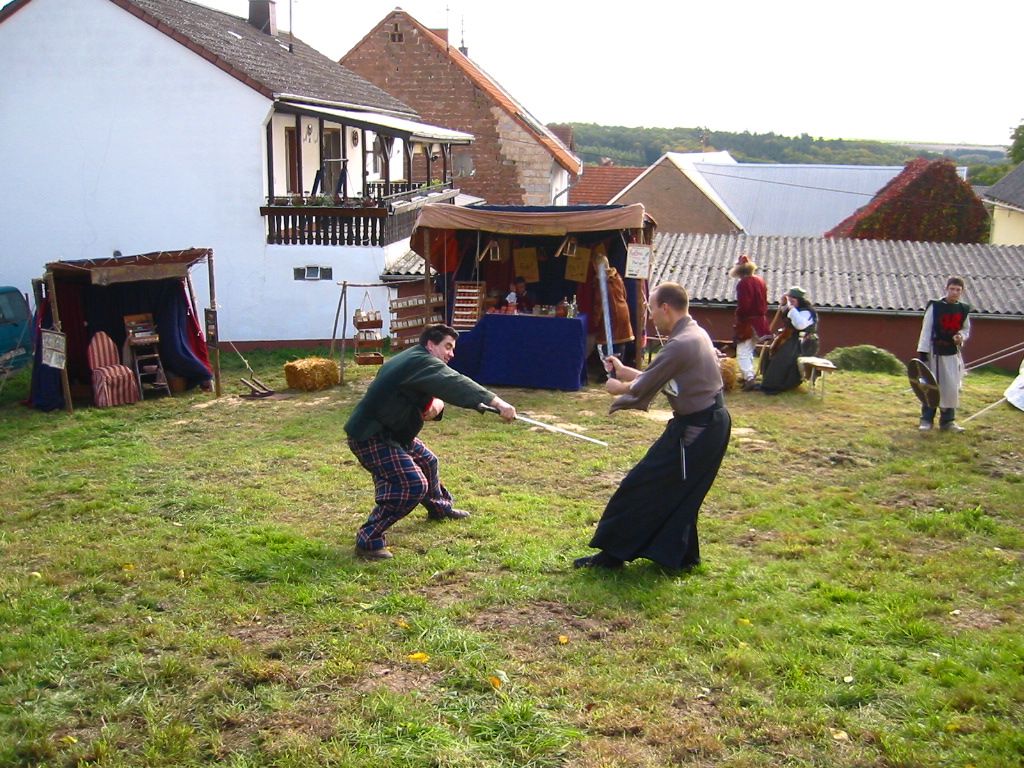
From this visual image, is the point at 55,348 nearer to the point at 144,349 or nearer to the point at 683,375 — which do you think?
the point at 144,349

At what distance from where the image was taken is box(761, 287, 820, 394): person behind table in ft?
41.8

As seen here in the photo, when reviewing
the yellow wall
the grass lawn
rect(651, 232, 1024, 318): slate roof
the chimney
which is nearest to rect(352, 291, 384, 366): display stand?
the grass lawn

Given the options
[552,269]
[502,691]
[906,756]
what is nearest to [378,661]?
[502,691]

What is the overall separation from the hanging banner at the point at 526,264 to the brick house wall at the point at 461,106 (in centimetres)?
1707

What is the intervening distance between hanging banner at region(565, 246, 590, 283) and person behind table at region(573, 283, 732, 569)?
7891 mm

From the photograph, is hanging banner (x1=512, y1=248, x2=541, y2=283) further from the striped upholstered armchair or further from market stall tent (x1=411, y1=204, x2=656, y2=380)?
the striped upholstered armchair

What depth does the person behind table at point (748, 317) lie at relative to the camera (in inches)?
524

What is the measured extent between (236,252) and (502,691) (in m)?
14.2

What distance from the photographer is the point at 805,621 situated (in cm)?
540

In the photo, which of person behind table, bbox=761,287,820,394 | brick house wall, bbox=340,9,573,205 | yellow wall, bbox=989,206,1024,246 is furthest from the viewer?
yellow wall, bbox=989,206,1024,246

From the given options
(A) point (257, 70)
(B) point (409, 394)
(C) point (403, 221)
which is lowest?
(B) point (409, 394)

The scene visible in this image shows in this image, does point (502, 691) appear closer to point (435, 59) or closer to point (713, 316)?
point (713, 316)

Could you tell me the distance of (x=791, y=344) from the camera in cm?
1288

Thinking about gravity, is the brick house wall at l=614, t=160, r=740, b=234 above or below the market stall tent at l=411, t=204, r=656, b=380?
above
